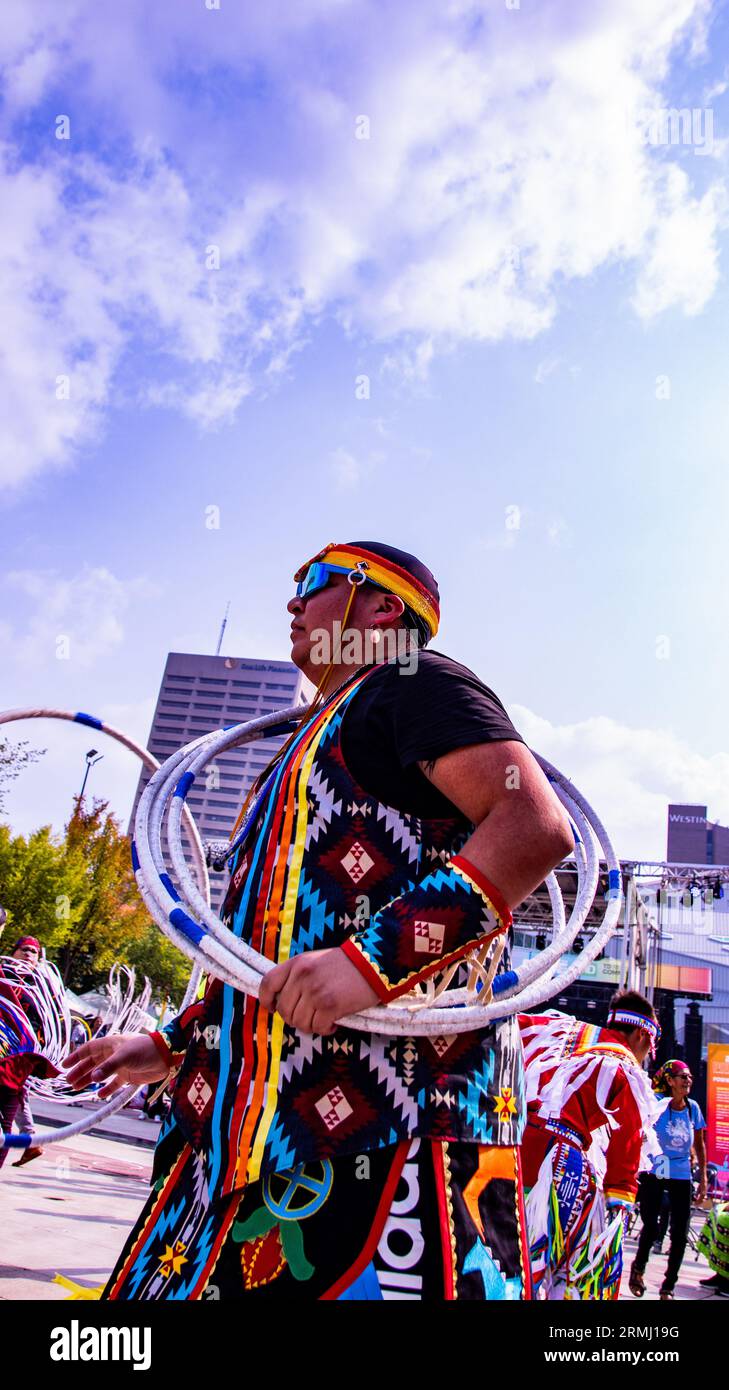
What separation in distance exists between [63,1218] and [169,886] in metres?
4.72

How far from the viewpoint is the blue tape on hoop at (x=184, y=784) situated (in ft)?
8.10

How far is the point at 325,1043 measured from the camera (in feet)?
5.18

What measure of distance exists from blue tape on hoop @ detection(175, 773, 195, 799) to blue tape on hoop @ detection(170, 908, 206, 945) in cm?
56

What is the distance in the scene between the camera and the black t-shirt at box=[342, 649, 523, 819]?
1652mm

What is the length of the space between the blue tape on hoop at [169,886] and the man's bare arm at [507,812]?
74 centimetres

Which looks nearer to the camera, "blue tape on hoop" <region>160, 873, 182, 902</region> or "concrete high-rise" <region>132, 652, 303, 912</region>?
"blue tape on hoop" <region>160, 873, 182, 902</region>

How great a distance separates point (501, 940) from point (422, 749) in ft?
1.63

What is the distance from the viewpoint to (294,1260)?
143cm

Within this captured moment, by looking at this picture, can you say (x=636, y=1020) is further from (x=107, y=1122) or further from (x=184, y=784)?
(x=107, y=1122)

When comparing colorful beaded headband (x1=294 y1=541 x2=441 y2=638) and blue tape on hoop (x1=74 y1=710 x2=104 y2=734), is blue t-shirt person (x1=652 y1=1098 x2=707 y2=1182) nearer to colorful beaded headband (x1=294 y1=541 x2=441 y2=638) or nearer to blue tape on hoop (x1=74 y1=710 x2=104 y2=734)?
blue tape on hoop (x1=74 y1=710 x2=104 y2=734)

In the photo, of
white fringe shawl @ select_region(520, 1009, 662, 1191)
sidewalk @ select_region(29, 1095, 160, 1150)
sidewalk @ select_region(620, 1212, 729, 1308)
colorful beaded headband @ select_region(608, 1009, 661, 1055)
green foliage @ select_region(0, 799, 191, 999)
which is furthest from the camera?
green foliage @ select_region(0, 799, 191, 999)

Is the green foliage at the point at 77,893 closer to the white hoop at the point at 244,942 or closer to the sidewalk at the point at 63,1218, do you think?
the sidewalk at the point at 63,1218

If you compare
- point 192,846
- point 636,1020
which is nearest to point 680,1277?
point 636,1020

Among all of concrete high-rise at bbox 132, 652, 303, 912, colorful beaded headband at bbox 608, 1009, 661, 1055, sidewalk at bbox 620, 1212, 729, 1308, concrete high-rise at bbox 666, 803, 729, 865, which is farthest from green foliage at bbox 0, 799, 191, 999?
concrete high-rise at bbox 132, 652, 303, 912
